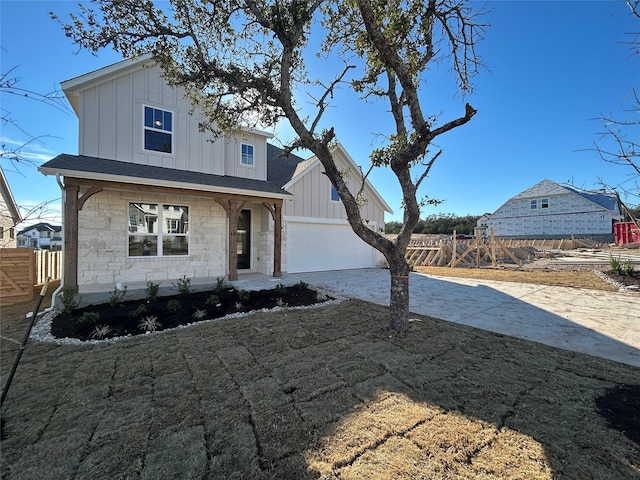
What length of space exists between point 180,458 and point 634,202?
4726 mm

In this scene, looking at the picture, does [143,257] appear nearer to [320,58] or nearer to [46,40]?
[46,40]

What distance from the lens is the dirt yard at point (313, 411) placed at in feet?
6.36

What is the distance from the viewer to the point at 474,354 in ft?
12.5

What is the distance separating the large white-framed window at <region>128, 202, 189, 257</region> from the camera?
8.56 metres

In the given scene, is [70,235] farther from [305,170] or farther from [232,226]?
[305,170]

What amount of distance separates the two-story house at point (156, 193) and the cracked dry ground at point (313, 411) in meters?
4.43

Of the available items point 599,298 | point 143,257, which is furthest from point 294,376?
point 599,298

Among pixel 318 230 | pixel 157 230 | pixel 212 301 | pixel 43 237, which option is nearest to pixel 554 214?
pixel 318 230

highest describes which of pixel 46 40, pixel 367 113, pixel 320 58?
pixel 320 58

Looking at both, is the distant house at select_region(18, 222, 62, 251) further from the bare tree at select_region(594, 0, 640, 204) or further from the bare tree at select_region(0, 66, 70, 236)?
the bare tree at select_region(594, 0, 640, 204)

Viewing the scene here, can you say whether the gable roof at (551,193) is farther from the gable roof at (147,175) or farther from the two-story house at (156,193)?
the gable roof at (147,175)

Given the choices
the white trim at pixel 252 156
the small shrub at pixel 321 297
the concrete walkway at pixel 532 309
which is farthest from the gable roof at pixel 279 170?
the small shrub at pixel 321 297

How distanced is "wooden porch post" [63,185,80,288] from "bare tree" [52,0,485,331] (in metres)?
3.81

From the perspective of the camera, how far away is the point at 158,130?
9039mm
